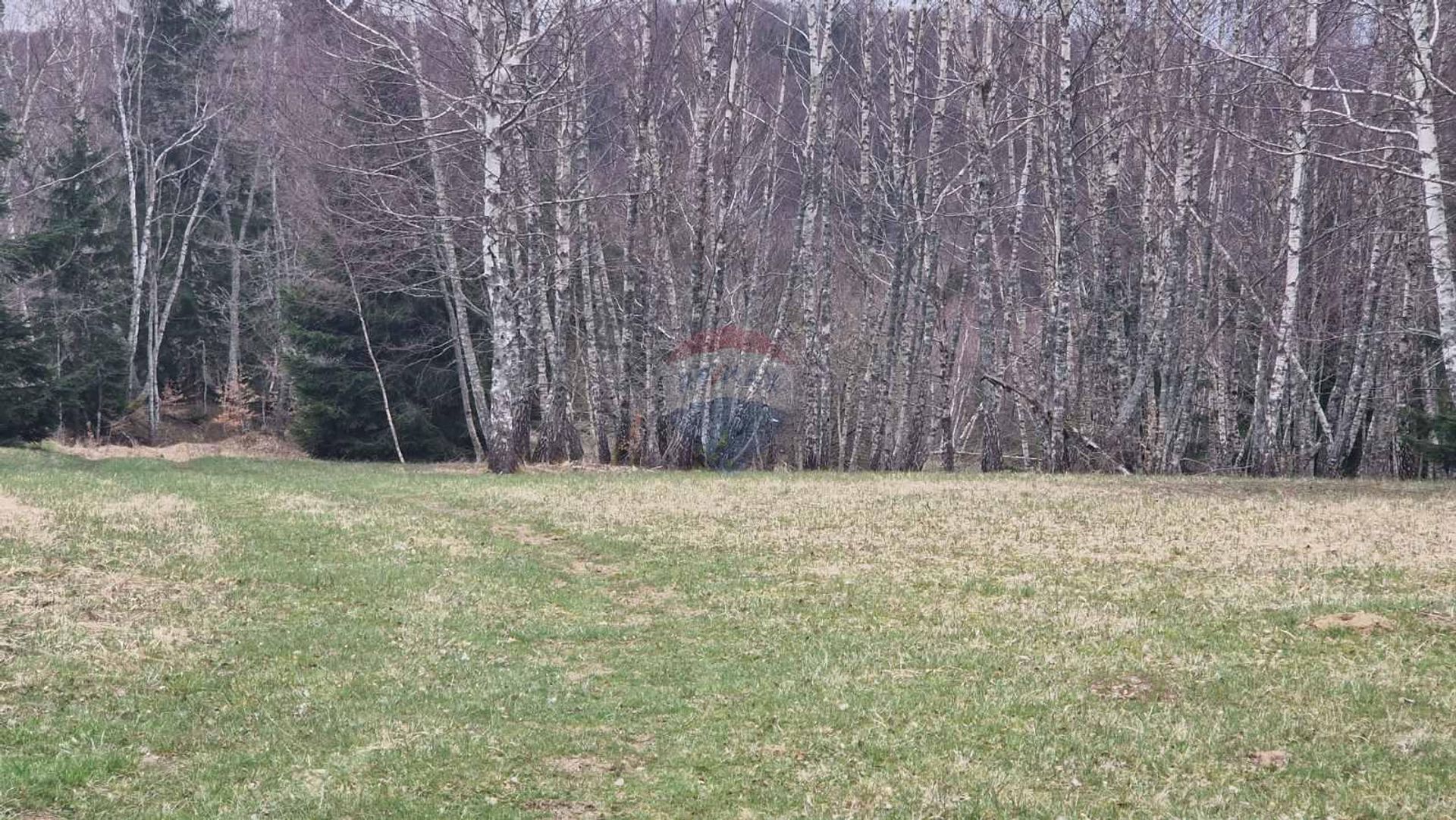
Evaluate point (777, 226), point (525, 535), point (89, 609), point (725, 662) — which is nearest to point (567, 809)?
point (725, 662)

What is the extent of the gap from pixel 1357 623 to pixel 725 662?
4.47 metres

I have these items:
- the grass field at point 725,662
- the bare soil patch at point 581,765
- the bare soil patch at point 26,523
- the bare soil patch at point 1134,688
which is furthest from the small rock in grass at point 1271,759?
the bare soil patch at point 26,523

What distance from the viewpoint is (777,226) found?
3934 centimetres

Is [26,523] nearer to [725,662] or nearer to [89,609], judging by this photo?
[89,609]

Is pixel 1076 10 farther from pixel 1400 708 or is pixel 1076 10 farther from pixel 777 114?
pixel 1400 708

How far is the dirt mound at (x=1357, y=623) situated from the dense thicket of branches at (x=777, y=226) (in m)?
8.35

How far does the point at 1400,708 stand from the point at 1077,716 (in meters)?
1.79

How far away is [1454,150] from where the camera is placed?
21578mm

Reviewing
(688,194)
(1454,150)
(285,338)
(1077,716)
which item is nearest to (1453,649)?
(1077,716)

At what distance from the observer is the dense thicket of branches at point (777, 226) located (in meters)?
21.0

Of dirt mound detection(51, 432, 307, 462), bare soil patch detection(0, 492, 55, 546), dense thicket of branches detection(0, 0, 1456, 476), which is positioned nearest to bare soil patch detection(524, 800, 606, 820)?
bare soil patch detection(0, 492, 55, 546)

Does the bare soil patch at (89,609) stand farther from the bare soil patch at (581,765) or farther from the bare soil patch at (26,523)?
the bare soil patch at (581,765)
